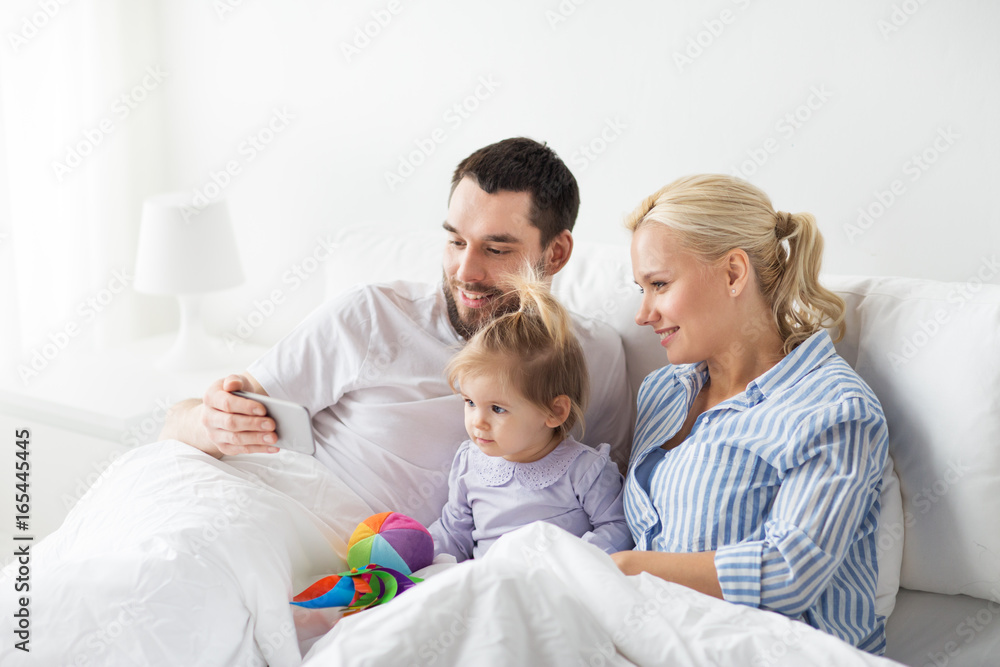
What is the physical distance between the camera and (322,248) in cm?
258

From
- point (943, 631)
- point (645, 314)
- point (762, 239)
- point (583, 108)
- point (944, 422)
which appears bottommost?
point (943, 631)

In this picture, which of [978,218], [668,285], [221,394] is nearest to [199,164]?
[221,394]

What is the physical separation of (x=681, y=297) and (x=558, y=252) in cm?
40


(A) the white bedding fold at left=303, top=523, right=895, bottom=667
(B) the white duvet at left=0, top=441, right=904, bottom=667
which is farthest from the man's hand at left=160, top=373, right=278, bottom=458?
(A) the white bedding fold at left=303, top=523, right=895, bottom=667

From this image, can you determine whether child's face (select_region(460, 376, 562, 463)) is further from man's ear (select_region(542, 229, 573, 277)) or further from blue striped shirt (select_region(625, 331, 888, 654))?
man's ear (select_region(542, 229, 573, 277))

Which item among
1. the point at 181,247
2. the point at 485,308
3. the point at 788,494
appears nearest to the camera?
the point at 788,494

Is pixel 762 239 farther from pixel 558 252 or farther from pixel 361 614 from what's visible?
pixel 361 614

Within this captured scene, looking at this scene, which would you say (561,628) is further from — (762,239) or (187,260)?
(187,260)

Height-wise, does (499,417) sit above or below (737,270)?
below

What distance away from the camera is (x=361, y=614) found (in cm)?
106

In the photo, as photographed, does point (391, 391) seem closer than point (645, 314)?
No

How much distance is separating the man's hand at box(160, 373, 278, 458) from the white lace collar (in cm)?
37

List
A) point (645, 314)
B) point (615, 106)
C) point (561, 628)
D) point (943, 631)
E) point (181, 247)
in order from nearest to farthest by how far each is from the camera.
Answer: point (561, 628) < point (943, 631) < point (645, 314) < point (615, 106) < point (181, 247)

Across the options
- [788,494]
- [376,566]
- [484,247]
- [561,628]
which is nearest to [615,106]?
[484,247]
